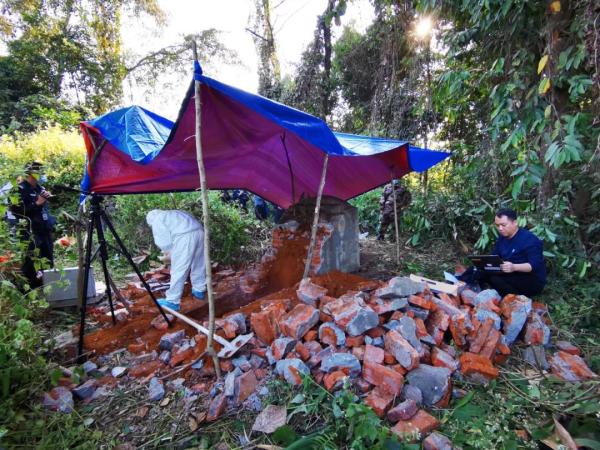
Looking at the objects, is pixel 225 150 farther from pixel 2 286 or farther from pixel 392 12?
pixel 392 12

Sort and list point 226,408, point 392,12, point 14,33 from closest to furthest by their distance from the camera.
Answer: point 226,408, point 392,12, point 14,33

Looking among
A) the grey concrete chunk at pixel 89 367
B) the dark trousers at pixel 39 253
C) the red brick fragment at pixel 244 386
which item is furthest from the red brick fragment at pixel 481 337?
the dark trousers at pixel 39 253

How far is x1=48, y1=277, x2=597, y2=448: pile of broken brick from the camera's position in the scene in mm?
1865

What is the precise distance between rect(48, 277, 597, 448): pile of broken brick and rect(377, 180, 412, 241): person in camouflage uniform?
3.22m

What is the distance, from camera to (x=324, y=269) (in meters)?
4.05

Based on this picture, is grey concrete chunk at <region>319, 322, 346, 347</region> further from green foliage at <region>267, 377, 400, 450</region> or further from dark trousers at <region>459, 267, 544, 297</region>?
dark trousers at <region>459, 267, 544, 297</region>

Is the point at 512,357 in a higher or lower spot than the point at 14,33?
lower

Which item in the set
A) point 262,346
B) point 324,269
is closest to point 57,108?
point 324,269

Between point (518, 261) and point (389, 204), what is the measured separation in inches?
118

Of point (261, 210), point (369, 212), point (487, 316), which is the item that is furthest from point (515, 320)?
point (369, 212)

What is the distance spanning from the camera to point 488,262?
2914 millimetres

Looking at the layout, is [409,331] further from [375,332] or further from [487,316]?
[487,316]

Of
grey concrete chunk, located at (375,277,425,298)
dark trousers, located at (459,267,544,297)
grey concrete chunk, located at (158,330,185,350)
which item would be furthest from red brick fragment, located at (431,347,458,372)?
grey concrete chunk, located at (158,330,185,350)

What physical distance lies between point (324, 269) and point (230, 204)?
8.53 ft
